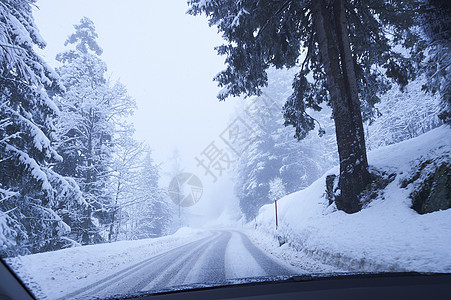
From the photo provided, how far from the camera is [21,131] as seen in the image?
23.0ft

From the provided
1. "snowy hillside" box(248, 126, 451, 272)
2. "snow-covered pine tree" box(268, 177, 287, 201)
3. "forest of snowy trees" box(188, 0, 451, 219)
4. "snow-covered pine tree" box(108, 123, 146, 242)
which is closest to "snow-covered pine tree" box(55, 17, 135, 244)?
"snow-covered pine tree" box(108, 123, 146, 242)

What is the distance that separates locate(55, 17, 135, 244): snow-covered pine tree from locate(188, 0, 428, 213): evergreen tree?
9.09 metres

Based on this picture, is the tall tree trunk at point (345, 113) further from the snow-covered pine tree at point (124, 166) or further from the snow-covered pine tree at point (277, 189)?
the snow-covered pine tree at point (277, 189)

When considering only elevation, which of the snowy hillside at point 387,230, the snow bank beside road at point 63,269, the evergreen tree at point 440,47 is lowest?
the snow bank beside road at point 63,269

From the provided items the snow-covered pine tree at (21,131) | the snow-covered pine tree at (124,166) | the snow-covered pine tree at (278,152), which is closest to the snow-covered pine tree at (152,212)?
the snow-covered pine tree at (124,166)

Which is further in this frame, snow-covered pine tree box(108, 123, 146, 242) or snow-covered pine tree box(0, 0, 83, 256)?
snow-covered pine tree box(108, 123, 146, 242)

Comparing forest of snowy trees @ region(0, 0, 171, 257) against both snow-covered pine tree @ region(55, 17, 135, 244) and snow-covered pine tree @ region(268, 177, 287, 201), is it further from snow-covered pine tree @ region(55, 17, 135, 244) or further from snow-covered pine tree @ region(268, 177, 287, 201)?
snow-covered pine tree @ region(268, 177, 287, 201)

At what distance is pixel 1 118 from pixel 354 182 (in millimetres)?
11009

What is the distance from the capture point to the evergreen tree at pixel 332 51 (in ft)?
21.7

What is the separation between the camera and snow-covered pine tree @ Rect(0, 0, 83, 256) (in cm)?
648

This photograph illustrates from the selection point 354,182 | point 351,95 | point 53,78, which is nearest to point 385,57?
point 351,95

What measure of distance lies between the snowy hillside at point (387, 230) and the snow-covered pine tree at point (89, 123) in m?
11.5

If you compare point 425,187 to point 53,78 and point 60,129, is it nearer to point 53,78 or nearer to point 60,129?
point 53,78

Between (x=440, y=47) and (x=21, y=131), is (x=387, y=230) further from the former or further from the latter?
(x=21, y=131)
